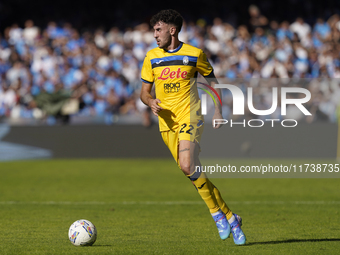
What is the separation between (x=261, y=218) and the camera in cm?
804

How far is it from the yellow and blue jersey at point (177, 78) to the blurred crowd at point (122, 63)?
9.19m

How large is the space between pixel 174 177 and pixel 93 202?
3.96 m

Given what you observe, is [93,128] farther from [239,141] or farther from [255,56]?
[255,56]

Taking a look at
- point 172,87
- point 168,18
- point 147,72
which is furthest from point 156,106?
point 168,18

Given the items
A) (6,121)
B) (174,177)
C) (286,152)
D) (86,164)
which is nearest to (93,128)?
(86,164)

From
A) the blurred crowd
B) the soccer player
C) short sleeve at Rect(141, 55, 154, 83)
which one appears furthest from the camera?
the blurred crowd

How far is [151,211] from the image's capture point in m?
8.80

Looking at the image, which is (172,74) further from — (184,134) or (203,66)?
(184,134)

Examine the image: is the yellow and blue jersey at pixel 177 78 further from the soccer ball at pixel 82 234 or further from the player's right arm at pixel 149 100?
→ the soccer ball at pixel 82 234

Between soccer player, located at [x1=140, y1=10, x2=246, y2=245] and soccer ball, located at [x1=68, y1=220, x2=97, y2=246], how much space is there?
1.15m

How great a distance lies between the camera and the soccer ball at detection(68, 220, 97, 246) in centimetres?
590

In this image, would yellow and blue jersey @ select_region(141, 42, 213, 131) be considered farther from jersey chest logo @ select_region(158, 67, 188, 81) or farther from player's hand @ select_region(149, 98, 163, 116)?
player's hand @ select_region(149, 98, 163, 116)

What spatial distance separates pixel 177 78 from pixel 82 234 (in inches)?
74.1

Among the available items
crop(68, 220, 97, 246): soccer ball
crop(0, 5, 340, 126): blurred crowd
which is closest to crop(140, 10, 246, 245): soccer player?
crop(68, 220, 97, 246): soccer ball
